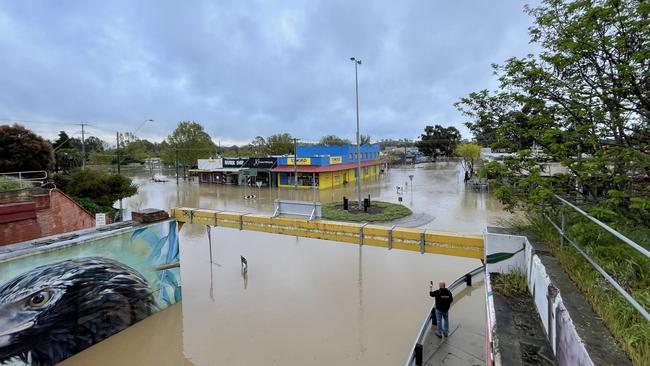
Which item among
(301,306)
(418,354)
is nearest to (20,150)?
(301,306)

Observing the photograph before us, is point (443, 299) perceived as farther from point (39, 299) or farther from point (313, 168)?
point (313, 168)

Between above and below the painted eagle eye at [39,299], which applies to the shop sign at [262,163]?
above

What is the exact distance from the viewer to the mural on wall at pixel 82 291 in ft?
26.1

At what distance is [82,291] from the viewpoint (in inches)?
360

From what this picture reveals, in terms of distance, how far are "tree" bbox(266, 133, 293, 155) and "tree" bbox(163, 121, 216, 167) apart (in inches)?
624

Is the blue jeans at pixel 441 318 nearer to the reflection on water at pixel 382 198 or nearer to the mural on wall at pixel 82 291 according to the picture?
the mural on wall at pixel 82 291

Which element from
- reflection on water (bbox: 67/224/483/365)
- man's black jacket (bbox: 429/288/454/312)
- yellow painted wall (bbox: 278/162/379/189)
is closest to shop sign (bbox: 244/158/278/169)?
yellow painted wall (bbox: 278/162/379/189)

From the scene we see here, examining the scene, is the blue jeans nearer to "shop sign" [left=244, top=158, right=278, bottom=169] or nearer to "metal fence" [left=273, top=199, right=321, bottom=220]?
"metal fence" [left=273, top=199, right=321, bottom=220]

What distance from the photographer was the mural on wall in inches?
313

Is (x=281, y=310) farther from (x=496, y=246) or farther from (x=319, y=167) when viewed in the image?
(x=319, y=167)

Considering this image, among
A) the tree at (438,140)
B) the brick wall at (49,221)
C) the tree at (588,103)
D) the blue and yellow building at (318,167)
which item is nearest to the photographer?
the tree at (588,103)

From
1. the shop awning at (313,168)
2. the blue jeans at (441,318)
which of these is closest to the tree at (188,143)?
the shop awning at (313,168)

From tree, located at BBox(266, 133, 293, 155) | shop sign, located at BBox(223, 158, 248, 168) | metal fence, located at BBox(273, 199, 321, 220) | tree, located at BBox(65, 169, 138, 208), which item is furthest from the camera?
tree, located at BBox(266, 133, 293, 155)

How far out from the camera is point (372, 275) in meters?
12.9
